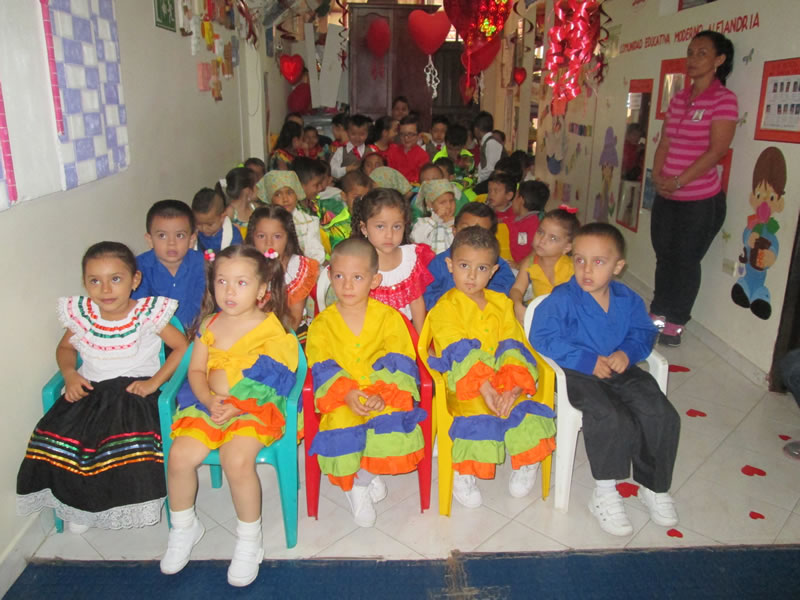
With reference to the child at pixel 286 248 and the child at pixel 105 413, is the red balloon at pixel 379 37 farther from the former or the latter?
the child at pixel 105 413

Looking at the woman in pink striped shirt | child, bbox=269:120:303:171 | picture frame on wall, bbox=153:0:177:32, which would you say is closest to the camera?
picture frame on wall, bbox=153:0:177:32

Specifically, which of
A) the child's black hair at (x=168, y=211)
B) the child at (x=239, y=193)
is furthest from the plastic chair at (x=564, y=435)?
the child at (x=239, y=193)

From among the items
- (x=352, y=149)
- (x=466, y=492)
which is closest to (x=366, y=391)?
(x=466, y=492)

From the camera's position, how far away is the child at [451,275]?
286 centimetres

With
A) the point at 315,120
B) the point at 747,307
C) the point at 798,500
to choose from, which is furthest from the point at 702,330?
the point at 315,120

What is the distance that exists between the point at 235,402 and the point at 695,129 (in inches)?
120

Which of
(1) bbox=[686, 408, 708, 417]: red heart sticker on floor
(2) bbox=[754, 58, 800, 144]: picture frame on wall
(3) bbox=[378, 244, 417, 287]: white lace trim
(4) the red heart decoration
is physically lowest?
(1) bbox=[686, 408, 708, 417]: red heart sticker on floor

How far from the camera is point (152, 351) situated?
2.19 meters

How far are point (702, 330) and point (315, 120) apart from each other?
659cm

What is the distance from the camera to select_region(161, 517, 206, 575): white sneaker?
1.93 metres

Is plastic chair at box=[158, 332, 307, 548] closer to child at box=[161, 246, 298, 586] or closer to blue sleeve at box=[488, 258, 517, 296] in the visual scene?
child at box=[161, 246, 298, 586]

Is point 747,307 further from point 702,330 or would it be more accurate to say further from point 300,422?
point 300,422

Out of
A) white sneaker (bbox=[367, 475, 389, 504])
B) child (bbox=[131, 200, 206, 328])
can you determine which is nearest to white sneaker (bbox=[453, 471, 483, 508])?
white sneaker (bbox=[367, 475, 389, 504])

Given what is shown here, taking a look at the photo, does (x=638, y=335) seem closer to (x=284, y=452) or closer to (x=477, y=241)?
(x=477, y=241)
